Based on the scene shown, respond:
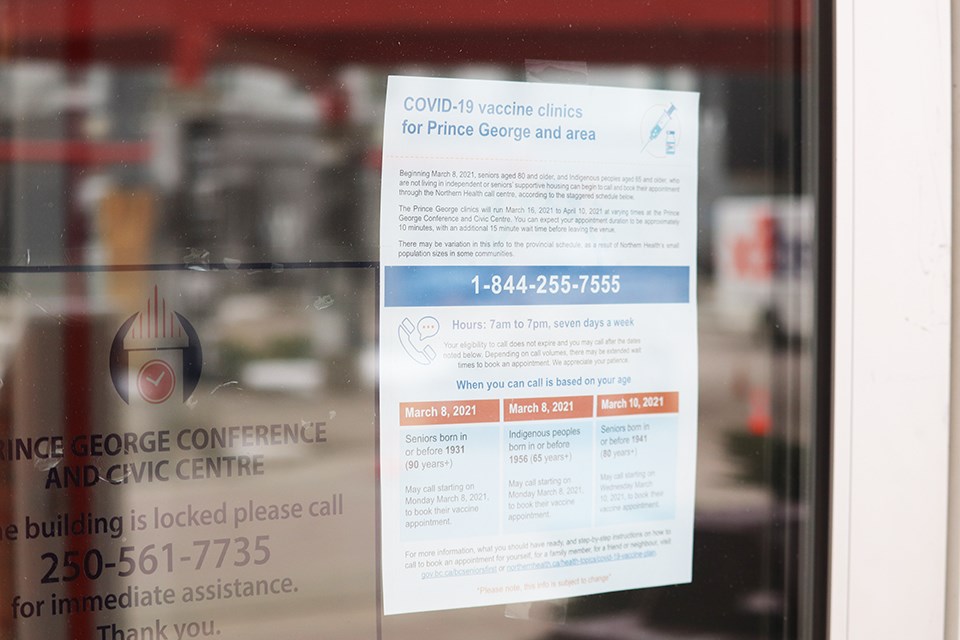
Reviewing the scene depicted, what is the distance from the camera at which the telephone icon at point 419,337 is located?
3.87ft

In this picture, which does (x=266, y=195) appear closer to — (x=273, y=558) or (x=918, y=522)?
(x=273, y=558)

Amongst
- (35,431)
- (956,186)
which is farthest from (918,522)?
(35,431)

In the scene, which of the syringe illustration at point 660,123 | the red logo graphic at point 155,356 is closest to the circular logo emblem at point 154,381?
the red logo graphic at point 155,356

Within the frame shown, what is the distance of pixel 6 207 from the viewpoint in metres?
1.06

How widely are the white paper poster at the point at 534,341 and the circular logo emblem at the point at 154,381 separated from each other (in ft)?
0.86

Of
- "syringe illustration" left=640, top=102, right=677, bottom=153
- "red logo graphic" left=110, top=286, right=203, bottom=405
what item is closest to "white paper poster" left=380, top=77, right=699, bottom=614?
"syringe illustration" left=640, top=102, right=677, bottom=153

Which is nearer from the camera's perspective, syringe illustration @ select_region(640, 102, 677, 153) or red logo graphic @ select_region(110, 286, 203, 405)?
red logo graphic @ select_region(110, 286, 203, 405)

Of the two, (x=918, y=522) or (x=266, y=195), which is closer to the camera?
(x=266, y=195)

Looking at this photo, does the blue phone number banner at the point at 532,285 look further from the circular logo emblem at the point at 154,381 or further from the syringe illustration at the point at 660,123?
the circular logo emblem at the point at 154,381

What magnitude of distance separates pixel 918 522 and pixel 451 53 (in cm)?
Result: 92

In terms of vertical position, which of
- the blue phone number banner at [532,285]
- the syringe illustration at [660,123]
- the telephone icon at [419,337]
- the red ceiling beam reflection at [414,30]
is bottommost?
the telephone icon at [419,337]

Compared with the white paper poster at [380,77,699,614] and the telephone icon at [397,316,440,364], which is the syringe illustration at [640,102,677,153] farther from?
the telephone icon at [397,316,440,364]

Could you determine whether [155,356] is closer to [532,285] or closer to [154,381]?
Result: [154,381]

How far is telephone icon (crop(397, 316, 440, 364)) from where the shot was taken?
1.18 metres
